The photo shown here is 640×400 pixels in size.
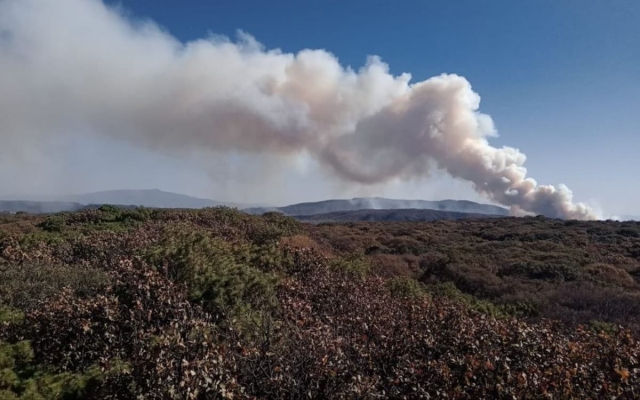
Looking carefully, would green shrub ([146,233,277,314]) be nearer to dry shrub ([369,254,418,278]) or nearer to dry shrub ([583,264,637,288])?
dry shrub ([369,254,418,278])

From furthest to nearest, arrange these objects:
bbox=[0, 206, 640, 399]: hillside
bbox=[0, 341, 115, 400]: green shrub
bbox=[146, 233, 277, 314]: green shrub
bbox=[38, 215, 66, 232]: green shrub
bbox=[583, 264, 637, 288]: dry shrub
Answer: bbox=[38, 215, 66, 232]: green shrub < bbox=[583, 264, 637, 288]: dry shrub < bbox=[146, 233, 277, 314]: green shrub < bbox=[0, 341, 115, 400]: green shrub < bbox=[0, 206, 640, 399]: hillside

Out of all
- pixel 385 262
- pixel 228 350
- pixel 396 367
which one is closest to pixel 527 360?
pixel 396 367

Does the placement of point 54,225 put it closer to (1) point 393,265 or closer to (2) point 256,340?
(1) point 393,265

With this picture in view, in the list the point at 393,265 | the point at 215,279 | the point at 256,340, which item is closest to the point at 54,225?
the point at 215,279

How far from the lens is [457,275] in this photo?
2097cm

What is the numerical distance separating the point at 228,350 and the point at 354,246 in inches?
990

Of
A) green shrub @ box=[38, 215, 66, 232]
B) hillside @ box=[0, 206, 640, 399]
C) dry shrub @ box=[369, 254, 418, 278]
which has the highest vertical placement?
green shrub @ box=[38, 215, 66, 232]

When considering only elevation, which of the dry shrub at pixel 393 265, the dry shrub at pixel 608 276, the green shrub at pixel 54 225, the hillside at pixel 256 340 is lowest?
the dry shrub at pixel 393 265

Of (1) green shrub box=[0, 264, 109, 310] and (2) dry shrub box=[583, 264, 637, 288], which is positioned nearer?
(1) green shrub box=[0, 264, 109, 310]

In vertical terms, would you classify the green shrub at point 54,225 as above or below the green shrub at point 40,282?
above

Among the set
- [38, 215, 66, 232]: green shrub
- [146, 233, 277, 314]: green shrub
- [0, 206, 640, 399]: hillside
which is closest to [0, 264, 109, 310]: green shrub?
[0, 206, 640, 399]: hillside

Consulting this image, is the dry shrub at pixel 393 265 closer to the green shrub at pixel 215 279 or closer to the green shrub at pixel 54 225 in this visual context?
the green shrub at pixel 215 279

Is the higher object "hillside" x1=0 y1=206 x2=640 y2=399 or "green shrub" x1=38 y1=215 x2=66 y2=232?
"green shrub" x1=38 y1=215 x2=66 y2=232

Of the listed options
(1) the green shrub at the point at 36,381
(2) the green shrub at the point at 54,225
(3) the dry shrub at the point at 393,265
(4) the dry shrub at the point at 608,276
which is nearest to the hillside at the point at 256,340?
(1) the green shrub at the point at 36,381
